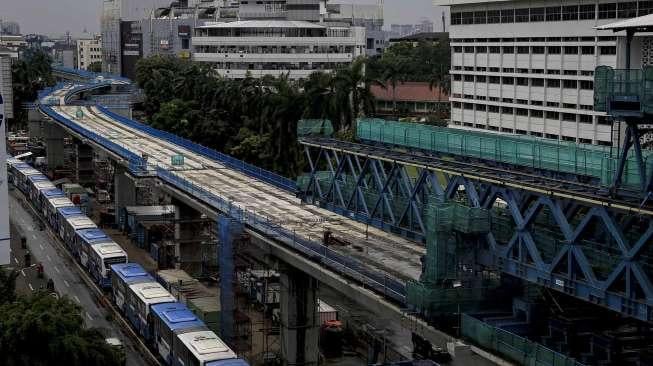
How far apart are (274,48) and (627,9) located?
67.9 meters

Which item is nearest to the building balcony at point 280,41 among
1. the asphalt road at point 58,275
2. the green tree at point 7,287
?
the asphalt road at point 58,275

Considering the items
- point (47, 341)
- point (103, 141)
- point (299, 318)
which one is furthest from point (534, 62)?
point (47, 341)

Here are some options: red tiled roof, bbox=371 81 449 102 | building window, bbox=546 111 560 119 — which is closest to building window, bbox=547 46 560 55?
building window, bbox=546 111 560 119

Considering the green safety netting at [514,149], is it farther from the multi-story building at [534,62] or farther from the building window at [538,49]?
the building window at [538,49]

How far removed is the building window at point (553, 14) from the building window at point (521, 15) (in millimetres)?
2741

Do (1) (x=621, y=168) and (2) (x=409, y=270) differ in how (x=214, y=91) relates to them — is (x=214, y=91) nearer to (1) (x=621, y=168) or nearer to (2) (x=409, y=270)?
(2) (x=409, y=270)

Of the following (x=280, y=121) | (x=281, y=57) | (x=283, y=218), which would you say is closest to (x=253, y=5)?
(x=281, y=57)

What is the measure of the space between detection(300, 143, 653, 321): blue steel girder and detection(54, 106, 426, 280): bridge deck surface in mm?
5461

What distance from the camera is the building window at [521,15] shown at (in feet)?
248

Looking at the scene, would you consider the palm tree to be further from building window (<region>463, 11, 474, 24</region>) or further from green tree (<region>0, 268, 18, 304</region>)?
green tree (<region>0, 268, 18, 304</region>)

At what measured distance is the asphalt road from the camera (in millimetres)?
51497

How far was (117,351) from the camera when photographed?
3522 centimetres

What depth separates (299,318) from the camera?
46469 millimetres

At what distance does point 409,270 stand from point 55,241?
43590 millimetres
